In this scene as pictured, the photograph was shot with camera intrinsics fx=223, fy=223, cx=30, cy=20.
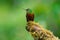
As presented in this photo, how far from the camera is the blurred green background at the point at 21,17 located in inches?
38.0

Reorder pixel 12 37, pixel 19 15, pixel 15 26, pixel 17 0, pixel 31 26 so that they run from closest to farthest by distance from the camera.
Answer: pixel 31 26 < pixel 12 37 < pixel 15 26 < pixel 19 15 < pixel 17 0

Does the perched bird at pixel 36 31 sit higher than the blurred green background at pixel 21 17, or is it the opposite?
the perched bird at pixel 36 31

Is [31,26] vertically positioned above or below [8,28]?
above

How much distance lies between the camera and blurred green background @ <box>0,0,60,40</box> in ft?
3.17

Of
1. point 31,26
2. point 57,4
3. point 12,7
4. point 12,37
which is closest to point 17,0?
point 12,7

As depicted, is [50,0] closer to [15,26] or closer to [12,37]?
[15,26]

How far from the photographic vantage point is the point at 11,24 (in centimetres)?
106

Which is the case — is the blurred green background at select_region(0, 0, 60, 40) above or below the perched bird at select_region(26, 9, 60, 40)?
below

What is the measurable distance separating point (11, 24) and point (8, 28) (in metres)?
0.04

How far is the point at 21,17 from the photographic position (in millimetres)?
1144

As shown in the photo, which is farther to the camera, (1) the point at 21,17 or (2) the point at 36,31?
(1) the point at 21,17

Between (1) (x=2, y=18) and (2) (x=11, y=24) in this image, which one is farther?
(1) (x=2, y=18)

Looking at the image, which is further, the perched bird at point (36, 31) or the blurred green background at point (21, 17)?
the blurred green background at point (21, 17)

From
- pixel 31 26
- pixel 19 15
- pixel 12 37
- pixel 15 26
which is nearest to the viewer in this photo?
pixel 31 26
